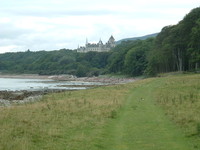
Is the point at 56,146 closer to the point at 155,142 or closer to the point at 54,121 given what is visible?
the point at 155,142

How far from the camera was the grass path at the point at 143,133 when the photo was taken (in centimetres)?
1209

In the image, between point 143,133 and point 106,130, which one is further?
point 106,130

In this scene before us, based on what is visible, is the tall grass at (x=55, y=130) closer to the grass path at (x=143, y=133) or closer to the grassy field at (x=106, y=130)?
the grassy field at (x=106, y=130)

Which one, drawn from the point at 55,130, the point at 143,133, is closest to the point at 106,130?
the point at 143,133

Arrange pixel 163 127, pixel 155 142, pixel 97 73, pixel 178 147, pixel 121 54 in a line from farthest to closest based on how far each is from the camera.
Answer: pixel 97 73 < pixel 121 54 < pixel 163 127 < pixel 155 142 < pixel 178 147

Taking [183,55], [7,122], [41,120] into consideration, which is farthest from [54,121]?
[183,55]

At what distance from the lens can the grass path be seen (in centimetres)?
1209

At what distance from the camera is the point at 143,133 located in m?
14.4

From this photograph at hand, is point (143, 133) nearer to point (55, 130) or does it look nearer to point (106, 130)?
point (106, 130)

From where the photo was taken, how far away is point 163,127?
607 inches

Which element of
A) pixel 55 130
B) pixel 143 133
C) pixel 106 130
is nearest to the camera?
pixel 143 133

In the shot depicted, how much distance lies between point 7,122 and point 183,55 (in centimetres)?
7289

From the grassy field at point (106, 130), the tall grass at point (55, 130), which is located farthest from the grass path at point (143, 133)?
the tall grass at point (55, 130)

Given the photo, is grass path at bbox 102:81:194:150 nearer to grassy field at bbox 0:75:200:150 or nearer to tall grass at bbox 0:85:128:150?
grassy field at bbox 0:75:200:150
